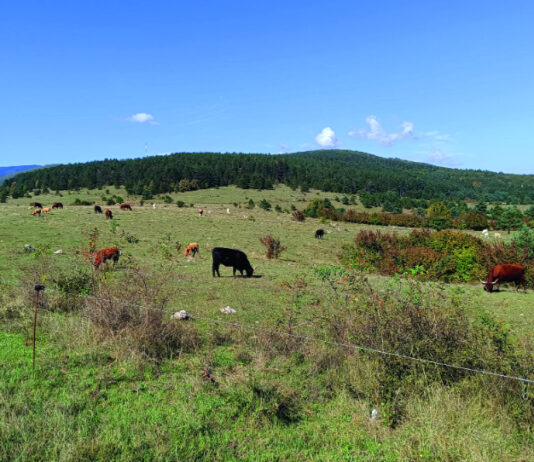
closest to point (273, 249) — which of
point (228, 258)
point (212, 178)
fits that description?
point (228, 258)

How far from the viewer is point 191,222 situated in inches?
1419

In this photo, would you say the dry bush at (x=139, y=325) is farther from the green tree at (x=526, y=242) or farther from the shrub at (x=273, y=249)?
the green tree at (x=526, y=242)

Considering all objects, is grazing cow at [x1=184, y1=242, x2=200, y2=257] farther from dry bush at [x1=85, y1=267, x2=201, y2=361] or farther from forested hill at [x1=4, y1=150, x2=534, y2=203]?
forested hill at [x1=4, y1=150, x2=534, y2=203]

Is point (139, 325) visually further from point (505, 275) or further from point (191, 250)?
point (505, 275)

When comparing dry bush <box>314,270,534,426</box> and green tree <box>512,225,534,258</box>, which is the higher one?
green tree <box>512,225,534,258</box>

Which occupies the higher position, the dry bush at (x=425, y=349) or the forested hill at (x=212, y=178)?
the forested hill at (x=212, y=178)

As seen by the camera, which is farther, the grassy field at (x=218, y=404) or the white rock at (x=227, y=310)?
the white rock at (x=227, y=310)

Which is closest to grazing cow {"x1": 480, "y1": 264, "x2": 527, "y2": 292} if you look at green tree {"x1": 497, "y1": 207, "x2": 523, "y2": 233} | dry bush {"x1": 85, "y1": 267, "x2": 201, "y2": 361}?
dry bush {"x1": 85, "y1": 267, "x2": 201, "y2": 361}

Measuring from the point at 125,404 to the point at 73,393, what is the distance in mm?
830

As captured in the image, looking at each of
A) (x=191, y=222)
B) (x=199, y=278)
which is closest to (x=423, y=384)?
(x=199, y=278)

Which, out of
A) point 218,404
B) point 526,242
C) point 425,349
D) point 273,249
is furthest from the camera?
point 273,249

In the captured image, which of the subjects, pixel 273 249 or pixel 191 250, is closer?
pixel 191 250

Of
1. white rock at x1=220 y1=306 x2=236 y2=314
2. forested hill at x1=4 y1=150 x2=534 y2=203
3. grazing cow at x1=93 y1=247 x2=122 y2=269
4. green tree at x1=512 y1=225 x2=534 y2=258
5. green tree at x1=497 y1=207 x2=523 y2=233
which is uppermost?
forested hill at x1=4 y1=150 x2=534 y2=203

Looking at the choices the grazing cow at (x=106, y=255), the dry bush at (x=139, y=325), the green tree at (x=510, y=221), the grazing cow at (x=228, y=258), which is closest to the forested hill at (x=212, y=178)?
the green tree at (x=510, y=221)
